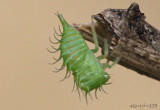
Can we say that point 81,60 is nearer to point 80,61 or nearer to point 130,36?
point 80,61

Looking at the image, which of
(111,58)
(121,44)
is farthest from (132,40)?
(111,58)

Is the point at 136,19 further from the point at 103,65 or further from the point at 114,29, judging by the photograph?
the point at 103,65

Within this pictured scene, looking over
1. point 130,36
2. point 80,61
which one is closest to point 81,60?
point 80,61
